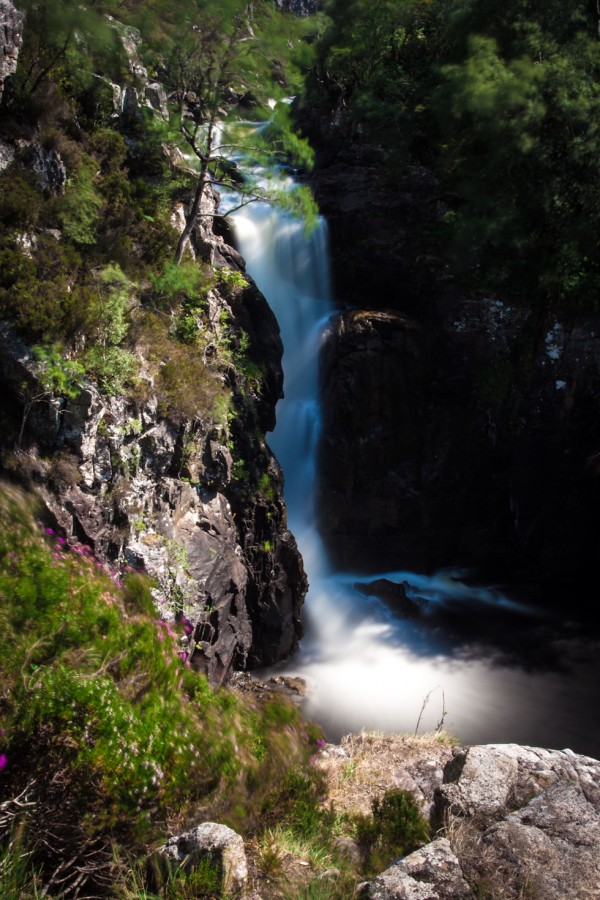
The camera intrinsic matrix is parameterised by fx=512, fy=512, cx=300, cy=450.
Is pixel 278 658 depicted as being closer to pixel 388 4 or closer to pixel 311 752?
pixel 311 752

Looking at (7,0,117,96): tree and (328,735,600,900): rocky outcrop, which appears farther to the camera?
(7,0,117,96): tree

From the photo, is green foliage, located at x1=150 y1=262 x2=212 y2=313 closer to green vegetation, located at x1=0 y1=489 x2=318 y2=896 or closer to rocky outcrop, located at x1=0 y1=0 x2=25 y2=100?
rocky outcrop, located at x1=0 y1=0 x2=25 y2=100

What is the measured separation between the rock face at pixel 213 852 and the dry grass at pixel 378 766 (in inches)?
80.1

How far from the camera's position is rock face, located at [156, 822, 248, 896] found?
109 inches

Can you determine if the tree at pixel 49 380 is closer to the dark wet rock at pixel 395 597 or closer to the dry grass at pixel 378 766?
the dry grass at pixel 378 766

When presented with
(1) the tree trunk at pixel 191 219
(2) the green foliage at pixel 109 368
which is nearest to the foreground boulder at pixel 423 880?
Answer: (2) the green foliage at pixel 109 368

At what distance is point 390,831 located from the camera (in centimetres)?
393

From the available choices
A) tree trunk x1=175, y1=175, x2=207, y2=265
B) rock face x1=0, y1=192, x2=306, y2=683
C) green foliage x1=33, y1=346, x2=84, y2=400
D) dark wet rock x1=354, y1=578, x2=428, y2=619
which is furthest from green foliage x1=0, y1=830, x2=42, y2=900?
dark wet rock x1=354, y1=578, x2=428, y2=619

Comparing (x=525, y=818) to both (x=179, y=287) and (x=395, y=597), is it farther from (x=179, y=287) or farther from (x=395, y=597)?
(x=395, y=597)

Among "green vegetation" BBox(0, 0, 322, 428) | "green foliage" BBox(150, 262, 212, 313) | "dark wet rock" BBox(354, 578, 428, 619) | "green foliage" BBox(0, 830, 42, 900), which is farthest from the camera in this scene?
"dark wet rock" BBox(354, 578, 428, 619)

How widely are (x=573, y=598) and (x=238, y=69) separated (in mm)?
13840

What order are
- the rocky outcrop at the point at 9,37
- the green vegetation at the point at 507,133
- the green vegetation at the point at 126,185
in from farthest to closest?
the green vegetation at the point at 507,133, the rocky outcrop at the point at 9,37, the green vegetation at the point at 126,185

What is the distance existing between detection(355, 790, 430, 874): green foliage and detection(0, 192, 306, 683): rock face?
10.9 ft

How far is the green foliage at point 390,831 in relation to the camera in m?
3.66
